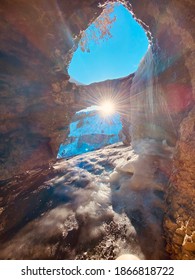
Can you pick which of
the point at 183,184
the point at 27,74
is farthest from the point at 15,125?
the point at 183,184

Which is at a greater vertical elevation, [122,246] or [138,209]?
[138,209]

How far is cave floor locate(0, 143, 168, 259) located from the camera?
246cm

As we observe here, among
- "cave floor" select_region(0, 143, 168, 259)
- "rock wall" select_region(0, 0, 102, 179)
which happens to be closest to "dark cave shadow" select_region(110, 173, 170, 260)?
"cave floor" select_region(0, 143, 168, 259)

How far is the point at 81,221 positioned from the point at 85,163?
3980mm

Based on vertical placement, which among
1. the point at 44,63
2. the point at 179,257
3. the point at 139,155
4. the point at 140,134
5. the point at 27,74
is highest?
the point at 44,63

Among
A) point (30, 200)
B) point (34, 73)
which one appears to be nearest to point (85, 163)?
point (30, 200)

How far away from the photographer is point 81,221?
3.04m

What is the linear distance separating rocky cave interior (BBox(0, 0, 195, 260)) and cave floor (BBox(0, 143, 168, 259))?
18 millimetres

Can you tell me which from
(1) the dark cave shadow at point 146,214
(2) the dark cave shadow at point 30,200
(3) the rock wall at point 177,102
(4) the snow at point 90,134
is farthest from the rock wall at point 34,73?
(4) the snow at point 90,134

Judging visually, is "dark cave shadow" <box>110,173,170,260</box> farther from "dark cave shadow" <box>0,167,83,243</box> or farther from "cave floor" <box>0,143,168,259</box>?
"dark cave shadow" <box>0,167,83,243</box>

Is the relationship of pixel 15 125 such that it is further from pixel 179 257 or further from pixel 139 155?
pixel 179 257

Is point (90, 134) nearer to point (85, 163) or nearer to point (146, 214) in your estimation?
point (85, 163)

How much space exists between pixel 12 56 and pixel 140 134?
5.73 meters

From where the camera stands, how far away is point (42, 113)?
290 inches
